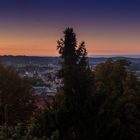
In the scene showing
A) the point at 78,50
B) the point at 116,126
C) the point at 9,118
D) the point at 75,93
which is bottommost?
the point at 9,118

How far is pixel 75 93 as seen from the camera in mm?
20375

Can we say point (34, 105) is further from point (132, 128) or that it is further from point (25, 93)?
point (132, 128)

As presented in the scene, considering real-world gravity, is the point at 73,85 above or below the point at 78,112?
above

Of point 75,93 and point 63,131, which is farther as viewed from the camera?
point 75,93

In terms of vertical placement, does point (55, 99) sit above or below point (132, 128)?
above

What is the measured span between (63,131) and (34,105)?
1949cm

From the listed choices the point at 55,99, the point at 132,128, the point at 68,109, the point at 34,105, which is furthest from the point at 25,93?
the point at 68,109

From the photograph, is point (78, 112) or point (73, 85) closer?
point (78, 112)

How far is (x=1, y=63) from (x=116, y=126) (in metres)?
19.8

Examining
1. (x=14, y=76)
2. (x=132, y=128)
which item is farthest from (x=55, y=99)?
(x=14, y=76)

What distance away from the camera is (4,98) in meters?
35.9

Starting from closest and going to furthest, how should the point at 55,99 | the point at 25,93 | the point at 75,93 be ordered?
1. the point at 75,93
2. the point at 55,99
3. the point at 25,93

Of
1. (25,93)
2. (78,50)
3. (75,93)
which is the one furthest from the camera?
(25,93)

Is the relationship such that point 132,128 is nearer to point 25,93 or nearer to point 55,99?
point 55,99
